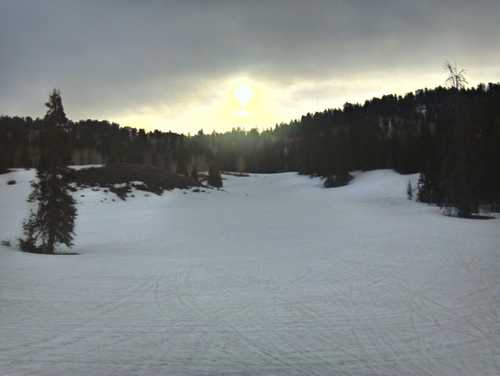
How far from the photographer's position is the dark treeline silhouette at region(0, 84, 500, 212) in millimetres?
30297

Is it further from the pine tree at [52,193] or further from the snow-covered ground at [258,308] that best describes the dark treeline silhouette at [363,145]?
the snow-covered ground at [258,308]

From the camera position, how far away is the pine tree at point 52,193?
17.4 metres

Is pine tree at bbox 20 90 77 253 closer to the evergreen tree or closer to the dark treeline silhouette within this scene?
the dark treeline silhouette

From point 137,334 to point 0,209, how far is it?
3734cm

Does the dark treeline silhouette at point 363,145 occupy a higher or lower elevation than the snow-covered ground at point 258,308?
higher

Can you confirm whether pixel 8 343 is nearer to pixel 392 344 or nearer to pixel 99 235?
pixel 392 344

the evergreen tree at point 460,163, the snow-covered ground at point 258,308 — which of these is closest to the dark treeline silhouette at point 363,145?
the evergreen tree at point 460,163

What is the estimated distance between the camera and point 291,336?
663 centimetres

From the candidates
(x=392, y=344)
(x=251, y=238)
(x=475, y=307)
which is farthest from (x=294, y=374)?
(x=251, y=238)

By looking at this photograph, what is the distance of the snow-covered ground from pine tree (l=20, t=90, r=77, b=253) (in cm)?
193

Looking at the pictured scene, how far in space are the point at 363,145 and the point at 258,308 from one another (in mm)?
75778

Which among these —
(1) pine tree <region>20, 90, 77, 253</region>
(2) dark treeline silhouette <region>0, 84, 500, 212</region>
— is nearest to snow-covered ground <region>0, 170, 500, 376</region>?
(1) pine tree <region>20, 90, 77, 253</region>

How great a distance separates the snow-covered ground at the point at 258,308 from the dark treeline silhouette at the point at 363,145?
1033 centimetres

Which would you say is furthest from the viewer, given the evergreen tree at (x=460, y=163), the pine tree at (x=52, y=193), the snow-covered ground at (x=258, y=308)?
the evergreen tree at (x=460, y=163)
